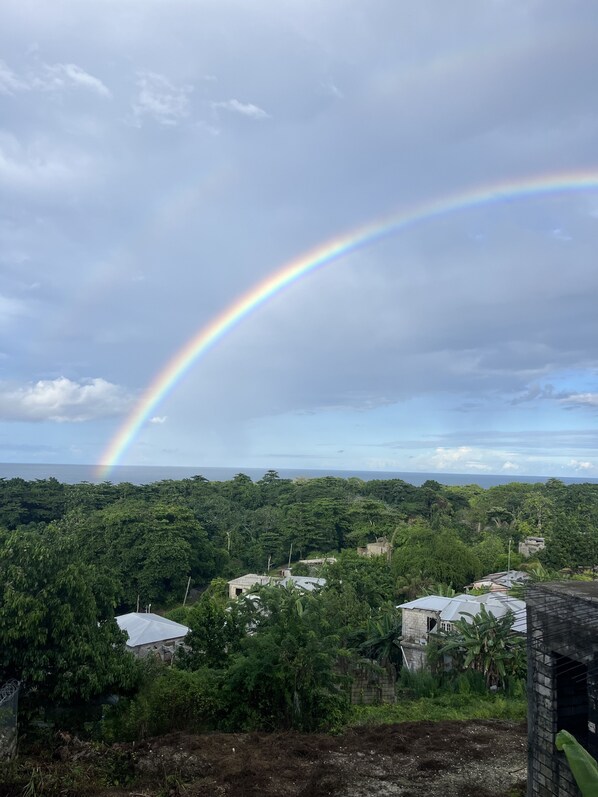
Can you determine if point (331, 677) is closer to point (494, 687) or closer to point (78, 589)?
point (78, 589)

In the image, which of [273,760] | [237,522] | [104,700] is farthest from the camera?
[237,522]

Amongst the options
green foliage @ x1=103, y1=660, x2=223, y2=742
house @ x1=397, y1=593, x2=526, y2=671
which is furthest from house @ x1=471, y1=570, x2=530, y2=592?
green foliage @ x1=103, y1=660, x2=223, y2=742

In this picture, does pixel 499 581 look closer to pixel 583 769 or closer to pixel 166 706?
pixel 166 706

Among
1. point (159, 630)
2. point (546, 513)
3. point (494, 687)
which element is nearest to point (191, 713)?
point (159, 630)

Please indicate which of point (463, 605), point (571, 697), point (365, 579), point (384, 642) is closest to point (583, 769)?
point (571, 697)

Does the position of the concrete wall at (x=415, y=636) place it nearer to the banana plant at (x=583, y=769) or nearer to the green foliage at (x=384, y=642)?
the green foliage at (x=384, y=642)

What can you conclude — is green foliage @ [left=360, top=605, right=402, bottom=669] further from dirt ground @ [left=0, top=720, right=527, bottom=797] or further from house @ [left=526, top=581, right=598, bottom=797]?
house @ [left=526, top=581, right=598, bottom=797]
